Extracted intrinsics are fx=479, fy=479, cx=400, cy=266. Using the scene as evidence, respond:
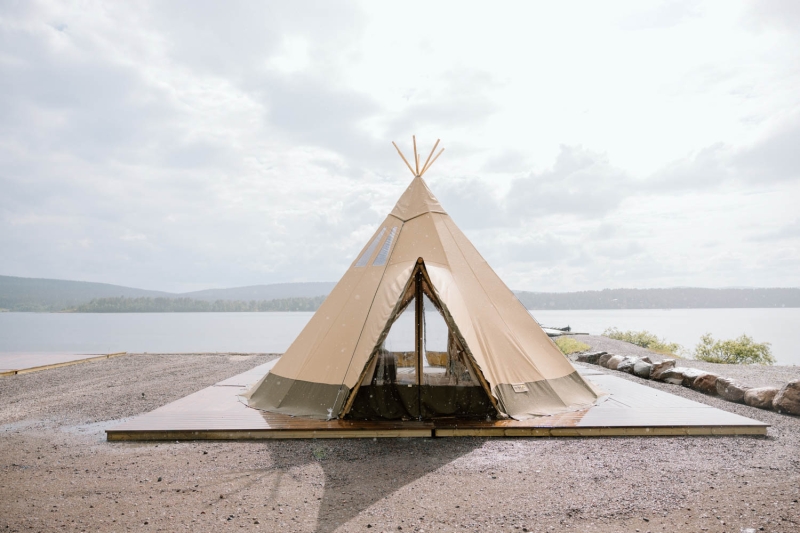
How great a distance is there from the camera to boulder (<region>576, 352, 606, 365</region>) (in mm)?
11109

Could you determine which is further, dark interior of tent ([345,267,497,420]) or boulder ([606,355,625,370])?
boulder ([606,355,625,370])

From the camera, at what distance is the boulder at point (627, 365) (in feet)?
31.2

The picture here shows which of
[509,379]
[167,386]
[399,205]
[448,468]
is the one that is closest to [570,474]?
[448,468]

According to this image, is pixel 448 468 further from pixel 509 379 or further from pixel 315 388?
pixel 315 388

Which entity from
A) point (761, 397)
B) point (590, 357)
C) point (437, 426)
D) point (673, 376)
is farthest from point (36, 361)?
point (761, 397)

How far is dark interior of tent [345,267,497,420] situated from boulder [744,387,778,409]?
398cm

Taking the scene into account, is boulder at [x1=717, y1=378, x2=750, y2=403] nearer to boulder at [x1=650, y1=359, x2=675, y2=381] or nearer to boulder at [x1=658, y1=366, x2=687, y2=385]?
boulder at [x1=658, y1=366, x2=687, y2=385]

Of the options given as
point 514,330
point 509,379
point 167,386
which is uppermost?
point 514,330

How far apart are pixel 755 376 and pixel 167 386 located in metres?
11.3

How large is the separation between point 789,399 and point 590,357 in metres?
5.10

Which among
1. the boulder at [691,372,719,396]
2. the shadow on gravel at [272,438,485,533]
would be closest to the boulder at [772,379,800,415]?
the boulder at [691,372,719,396]

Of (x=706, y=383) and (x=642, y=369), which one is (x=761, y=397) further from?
(x=642, y=369)

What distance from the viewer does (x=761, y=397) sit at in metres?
6.58

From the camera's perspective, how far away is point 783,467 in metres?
4.21
